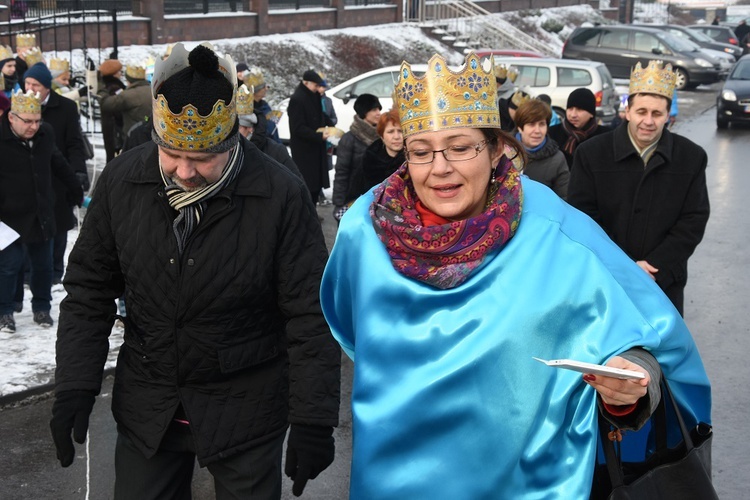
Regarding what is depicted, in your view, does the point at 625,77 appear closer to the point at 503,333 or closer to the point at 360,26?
the point at 360,26

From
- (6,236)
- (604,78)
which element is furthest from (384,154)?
(604,78)

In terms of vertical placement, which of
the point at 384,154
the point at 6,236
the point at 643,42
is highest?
the point at 384,154

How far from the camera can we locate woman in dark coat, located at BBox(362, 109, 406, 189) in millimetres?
7750

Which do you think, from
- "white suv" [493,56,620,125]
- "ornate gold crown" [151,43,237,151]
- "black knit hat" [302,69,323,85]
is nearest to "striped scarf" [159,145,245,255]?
"ornate gold crown" [151,43,237,151]

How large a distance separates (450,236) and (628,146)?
325 cm

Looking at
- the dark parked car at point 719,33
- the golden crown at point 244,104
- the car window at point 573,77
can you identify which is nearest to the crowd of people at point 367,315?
the golden crown at point 244,104

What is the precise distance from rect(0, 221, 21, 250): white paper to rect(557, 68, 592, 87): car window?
51.5ft

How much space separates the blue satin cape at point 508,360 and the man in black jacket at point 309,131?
9.37 metres

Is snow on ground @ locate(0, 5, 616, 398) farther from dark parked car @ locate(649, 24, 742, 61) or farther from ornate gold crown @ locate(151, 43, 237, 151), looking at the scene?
dark parked car @ locate(649, 24, 742, 61)

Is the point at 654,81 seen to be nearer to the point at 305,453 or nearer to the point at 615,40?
the point at 305,453

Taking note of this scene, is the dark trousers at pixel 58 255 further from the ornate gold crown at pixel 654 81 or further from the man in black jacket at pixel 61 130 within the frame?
the ornate gold crown at pixel 654 81

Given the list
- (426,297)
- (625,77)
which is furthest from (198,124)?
(625,77)

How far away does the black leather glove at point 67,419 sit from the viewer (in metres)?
3.55

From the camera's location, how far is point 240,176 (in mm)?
3660
